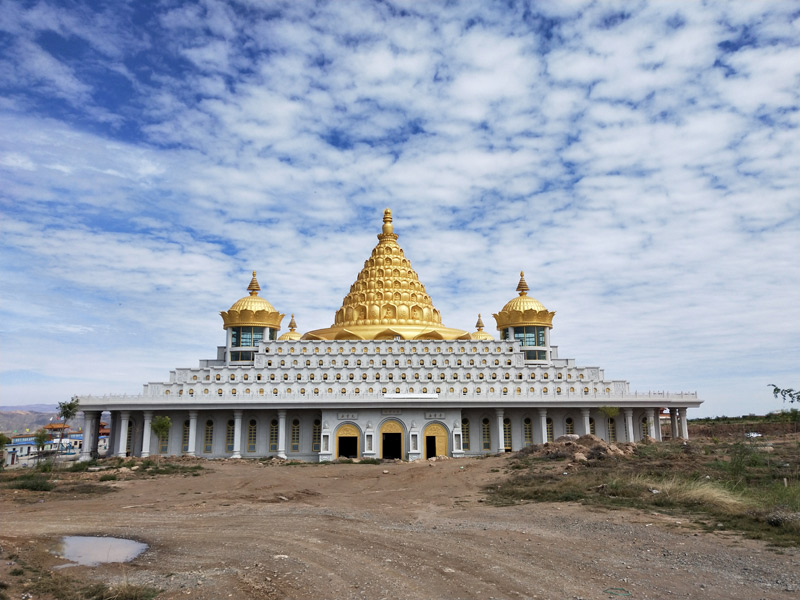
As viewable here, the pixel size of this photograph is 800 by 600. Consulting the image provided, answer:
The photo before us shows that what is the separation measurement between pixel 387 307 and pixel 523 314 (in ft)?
43.1

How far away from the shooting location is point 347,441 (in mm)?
44781

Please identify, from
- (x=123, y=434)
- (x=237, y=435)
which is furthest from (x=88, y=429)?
(x=237, y=435)

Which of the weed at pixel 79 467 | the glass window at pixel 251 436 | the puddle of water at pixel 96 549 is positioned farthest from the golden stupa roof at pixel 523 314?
the puddle of water at pixel 96 549

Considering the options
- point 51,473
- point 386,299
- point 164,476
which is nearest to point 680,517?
point 164,476

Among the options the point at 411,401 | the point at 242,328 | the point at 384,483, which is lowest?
the point at 384,483

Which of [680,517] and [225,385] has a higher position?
[225,385]

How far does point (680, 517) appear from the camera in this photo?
1798 centimetres

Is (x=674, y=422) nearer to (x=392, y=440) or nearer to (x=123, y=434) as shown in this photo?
(x=392, y=440)

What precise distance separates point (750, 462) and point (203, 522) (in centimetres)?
2479

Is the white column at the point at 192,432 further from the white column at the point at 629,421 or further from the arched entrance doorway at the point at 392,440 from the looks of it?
the white column at the point at 629,421

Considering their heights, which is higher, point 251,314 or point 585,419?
point 251,314

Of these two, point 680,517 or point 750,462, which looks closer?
point 680,517

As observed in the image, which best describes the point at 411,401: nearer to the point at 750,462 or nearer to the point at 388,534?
the point at 750,462

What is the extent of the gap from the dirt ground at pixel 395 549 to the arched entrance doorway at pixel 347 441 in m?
18.8
